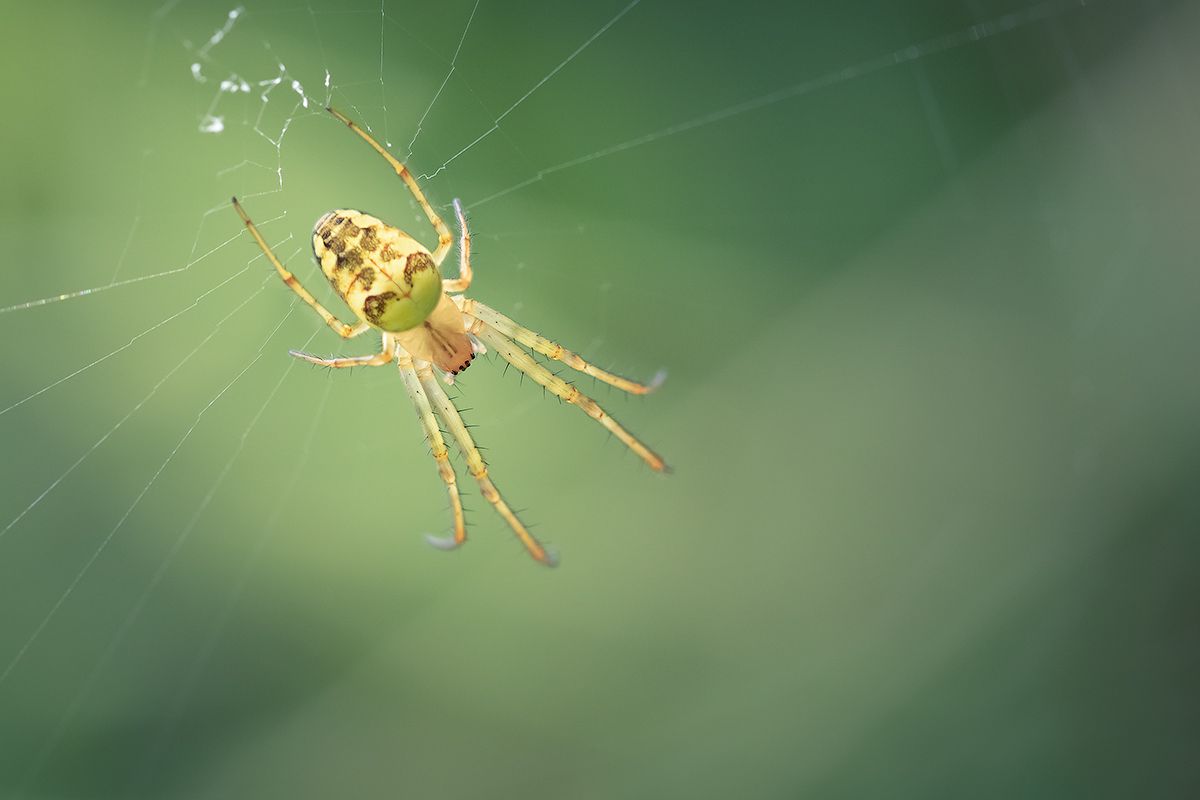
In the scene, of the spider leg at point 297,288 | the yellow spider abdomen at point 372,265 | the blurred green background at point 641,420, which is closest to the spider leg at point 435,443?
the blurred green background at point 641,420

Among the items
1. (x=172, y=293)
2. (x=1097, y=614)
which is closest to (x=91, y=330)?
(x=172, y=293)

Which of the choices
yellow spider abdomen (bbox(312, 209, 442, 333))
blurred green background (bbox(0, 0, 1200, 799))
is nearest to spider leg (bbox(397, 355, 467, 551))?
blurred green background (bbox(0, 0, 1200, 799))

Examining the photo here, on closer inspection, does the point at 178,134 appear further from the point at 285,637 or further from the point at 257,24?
the point at 285,637

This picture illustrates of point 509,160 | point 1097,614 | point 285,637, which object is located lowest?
point 285,637

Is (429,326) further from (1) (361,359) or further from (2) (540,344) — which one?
(2) (540,344)

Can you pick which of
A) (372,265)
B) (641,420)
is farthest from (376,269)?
(641,420)

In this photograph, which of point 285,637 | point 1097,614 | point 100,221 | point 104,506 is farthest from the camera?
point 1097,614
